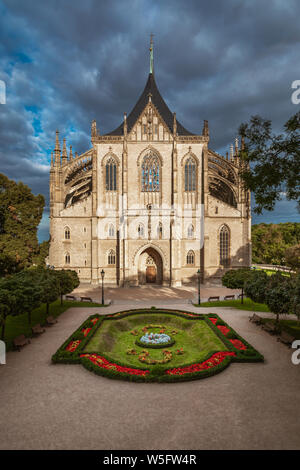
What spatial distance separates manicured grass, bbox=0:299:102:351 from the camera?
1686 centimetres

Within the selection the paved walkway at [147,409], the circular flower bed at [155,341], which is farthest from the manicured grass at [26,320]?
the circular flower bed at [155,341]

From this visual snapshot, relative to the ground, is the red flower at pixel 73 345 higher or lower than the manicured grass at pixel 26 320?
higher

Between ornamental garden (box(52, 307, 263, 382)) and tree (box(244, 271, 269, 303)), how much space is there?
335cm

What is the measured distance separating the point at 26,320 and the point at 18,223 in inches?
654

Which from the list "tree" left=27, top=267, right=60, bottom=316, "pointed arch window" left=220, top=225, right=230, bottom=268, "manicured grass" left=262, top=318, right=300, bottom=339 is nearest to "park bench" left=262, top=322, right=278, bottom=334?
Answer: "manicured grass" left=262, top=318, right=300, bottom=339

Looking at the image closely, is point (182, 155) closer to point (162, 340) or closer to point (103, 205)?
point (103, 205)

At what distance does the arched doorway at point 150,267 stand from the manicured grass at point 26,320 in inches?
466

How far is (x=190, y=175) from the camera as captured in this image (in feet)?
119

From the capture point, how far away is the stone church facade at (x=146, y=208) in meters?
35.1

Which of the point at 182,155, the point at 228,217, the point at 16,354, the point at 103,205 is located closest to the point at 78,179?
the point at 103,205

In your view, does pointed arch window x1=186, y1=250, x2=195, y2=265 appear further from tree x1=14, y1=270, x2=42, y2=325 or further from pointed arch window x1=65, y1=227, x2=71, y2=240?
tree x1=14, y1=270, x2=42, y2=325

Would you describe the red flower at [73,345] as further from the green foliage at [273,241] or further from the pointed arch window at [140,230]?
the green foliage at [273,241]

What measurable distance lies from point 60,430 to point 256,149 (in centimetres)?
1387

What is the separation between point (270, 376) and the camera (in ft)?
37.8
